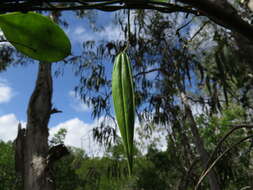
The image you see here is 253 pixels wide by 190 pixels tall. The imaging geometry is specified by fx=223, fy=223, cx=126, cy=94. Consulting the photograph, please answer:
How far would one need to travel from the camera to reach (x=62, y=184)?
5.37 m

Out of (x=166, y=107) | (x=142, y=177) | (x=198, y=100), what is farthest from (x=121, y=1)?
(x=142, y=177)

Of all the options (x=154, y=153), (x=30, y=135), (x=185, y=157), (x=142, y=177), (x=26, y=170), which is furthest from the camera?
(x=142, y=177)

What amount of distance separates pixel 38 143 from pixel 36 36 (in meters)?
1.97

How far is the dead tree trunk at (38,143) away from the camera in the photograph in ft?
5.54

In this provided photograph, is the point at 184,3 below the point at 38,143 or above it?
below

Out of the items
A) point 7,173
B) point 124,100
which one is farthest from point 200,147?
point 7,173

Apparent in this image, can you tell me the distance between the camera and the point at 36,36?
123mm

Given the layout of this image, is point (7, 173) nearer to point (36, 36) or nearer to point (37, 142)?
point (37, 142)

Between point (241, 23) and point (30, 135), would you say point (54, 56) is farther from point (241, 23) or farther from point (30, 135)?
point (30, 135)

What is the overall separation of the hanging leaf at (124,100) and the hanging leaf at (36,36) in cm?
3

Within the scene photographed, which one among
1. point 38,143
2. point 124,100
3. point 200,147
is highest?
point 38,143

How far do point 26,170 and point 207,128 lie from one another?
12.2ft

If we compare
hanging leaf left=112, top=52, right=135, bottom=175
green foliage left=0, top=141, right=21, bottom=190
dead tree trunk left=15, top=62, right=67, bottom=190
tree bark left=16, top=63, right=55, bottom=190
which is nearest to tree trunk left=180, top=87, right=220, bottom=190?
dead tree trunk left=15, top=62, right=67, bottom=190

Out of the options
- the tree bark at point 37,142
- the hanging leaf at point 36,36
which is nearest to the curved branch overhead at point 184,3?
the hanging leaf at point 36,36
